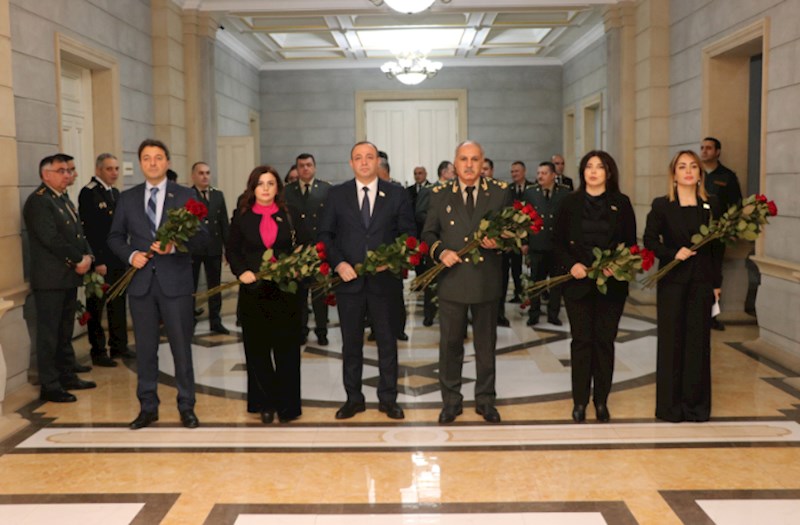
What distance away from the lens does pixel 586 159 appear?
183 inches

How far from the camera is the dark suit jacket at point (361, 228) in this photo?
4.80 m

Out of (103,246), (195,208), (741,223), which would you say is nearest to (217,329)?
(103,246)

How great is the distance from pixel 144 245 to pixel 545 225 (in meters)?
4.25

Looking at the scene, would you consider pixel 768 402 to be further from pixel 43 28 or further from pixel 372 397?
pixel 43 28

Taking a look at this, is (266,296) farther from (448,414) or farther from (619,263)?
(619,263)

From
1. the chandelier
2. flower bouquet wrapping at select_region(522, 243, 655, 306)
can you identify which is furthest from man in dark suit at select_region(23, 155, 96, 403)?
the chandelier

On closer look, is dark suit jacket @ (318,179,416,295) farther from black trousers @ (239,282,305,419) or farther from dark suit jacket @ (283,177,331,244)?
dark suit jacket @ (283,177,331,244)

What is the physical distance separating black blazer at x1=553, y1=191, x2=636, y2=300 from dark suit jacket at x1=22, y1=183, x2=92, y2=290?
307 centimetres

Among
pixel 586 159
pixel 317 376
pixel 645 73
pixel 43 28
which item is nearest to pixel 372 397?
pixel 317 376

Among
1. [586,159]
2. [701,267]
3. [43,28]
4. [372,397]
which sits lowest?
[372,397]

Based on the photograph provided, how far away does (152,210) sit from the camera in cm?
472

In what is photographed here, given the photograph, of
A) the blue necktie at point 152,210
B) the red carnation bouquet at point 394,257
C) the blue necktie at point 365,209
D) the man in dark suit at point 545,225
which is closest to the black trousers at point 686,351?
the red carnation bouquet at point 394,257

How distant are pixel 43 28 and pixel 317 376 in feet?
10.8

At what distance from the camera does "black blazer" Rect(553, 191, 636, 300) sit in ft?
15.2
